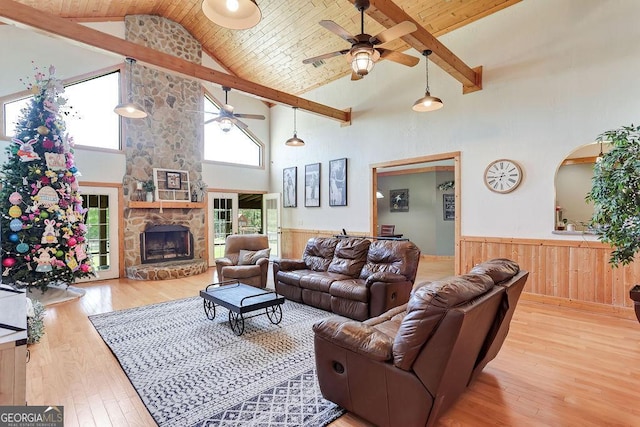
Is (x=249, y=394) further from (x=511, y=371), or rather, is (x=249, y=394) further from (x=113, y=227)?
(x=113, y=227)

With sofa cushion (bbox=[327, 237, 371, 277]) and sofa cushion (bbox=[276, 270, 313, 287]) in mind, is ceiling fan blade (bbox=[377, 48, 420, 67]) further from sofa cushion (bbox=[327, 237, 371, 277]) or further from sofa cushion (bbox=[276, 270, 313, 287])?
sofa cushion (bbox=[276, 270, 313, 287])

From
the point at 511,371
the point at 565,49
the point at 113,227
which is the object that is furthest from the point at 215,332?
the point at 565,49

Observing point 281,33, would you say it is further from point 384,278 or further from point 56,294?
point 56,294

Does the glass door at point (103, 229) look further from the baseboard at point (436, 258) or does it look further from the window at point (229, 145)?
the baseboard at point (436, 258)

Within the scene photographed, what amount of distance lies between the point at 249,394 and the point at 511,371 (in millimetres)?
2160

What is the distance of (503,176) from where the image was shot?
16.0ft

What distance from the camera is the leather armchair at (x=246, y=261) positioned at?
4.98m

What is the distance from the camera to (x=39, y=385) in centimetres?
242

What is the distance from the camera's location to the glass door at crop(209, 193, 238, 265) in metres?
7.89

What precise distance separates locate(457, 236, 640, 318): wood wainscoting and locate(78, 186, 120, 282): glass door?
7058 mm

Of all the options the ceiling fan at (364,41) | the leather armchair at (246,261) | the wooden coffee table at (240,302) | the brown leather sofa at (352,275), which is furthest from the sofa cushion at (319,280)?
the ceiling fan at (364,41)

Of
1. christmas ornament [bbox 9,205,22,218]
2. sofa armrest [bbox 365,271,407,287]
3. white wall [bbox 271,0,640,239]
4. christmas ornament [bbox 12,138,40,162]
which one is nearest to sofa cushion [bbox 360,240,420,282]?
sofa armrest [bbox 365,271,407,287]

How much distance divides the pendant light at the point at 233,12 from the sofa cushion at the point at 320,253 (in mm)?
3300

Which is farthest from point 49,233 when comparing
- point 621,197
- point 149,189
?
point 621,197
